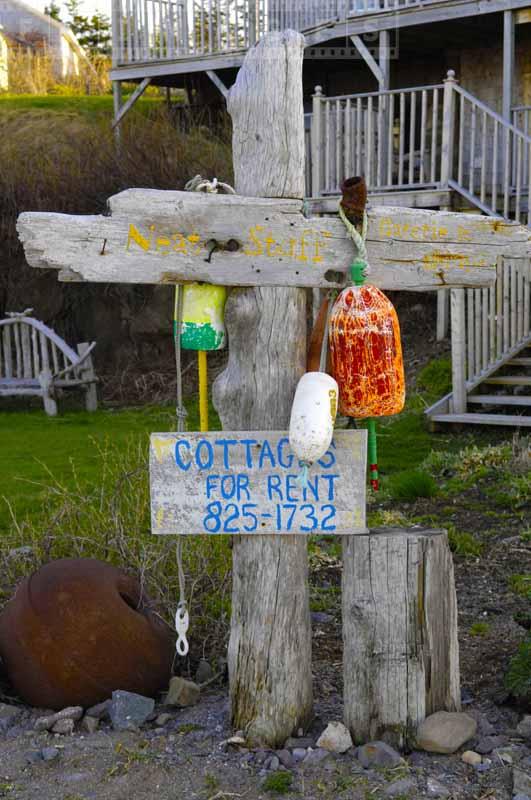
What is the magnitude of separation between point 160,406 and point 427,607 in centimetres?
915

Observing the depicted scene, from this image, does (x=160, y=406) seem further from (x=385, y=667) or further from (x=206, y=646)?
(x=385, y=667)

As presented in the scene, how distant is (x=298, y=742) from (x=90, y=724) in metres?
0.78

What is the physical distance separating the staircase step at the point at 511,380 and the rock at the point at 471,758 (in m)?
7.00

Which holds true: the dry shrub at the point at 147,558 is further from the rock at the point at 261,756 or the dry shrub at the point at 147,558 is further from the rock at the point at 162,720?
the rock at the point at 261,756

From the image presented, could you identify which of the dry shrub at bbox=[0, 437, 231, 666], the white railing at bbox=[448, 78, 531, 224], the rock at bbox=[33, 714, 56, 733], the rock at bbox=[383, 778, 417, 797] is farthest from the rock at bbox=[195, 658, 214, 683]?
the white railing at bbox=[448, 78, 531, 224]

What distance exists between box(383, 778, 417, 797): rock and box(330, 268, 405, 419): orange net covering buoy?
1.17 metres

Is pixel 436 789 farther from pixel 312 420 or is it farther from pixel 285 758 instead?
pixel 312 420

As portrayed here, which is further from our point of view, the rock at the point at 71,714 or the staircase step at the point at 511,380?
the staircase step at the point at 511,380

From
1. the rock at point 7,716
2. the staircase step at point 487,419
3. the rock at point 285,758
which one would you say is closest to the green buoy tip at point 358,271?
the rock at point 285,758

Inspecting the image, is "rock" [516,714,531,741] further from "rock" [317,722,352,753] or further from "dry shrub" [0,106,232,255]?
"dry shrub" [0,106,232,255]

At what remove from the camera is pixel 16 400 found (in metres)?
12.9

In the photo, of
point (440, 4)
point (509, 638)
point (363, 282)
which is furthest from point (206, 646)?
point (440, 4)

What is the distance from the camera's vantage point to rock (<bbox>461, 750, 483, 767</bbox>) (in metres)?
3.41

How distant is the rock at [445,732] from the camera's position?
3.47 meters
